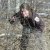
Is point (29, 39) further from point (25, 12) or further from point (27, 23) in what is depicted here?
point (25, 12)

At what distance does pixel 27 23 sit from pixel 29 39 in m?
0.41

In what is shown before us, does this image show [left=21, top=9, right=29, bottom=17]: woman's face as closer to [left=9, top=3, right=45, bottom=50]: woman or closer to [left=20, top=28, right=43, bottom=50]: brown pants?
[left=9, top=3, right=45, bottom=50]: woman

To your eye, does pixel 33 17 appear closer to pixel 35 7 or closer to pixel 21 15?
pixel 21 15

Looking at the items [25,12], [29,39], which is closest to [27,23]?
[25,12]

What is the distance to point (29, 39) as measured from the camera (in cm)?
519

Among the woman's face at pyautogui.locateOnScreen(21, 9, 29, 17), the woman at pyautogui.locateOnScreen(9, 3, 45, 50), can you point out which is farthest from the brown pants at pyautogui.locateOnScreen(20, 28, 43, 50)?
the woman's face at pyautogui.locateOnScreen(21, 9, 29, 17)

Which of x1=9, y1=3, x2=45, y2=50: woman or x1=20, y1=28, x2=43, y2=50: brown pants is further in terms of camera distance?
x1=9, y1=3, x2=45, y2=50: woman

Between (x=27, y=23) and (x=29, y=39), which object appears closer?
(x=29, y=39)

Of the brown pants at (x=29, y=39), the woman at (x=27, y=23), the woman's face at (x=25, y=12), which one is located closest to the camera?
the brown pants at (x=29, y=39)

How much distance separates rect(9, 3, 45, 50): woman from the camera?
17.4 ft

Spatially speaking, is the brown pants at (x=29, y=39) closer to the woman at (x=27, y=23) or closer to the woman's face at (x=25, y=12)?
the woman at (x=27, y=23)

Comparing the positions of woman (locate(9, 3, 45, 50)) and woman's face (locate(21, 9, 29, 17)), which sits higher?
woman's face (locate(21, 9, 29, 17))

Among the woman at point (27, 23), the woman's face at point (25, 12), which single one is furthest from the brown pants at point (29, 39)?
the woman's face at point (25, 12)

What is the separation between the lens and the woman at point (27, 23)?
5291 mm
